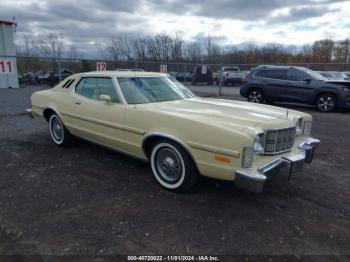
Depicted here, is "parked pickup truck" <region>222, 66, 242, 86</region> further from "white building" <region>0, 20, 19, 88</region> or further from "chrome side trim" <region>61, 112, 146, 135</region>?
"chrome side trim" <region>61, 112, 146, 135</region>

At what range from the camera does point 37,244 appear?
9.71 feet

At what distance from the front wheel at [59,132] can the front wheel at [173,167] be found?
250 centimetres

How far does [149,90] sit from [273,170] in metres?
2.36

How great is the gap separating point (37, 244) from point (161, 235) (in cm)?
119

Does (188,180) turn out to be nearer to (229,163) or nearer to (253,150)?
(229,163)

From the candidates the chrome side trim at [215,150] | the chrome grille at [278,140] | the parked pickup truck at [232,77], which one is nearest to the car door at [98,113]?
the chrome side trim at [215,150]

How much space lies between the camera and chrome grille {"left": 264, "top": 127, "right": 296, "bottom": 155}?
368 centimetres

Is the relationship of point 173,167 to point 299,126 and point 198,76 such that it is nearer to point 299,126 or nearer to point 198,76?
point 299,126

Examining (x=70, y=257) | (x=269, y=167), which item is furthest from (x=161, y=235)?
(x=269, y=167)

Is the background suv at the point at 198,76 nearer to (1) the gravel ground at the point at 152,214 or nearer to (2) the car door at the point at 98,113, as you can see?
(2) the car door at the point at 98,113

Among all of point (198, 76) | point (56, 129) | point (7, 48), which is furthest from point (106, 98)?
point (198, 76)

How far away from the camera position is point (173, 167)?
13.4 feet

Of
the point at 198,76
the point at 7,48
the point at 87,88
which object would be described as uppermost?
the point at 7,48

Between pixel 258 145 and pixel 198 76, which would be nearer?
pixel 258 145
